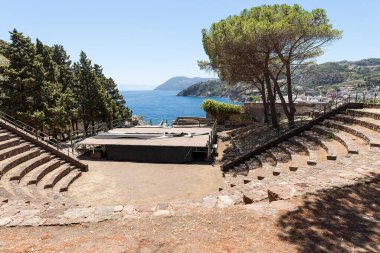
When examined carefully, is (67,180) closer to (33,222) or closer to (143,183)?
(143,183)

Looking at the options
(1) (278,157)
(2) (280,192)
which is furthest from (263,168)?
(2) (280,192)

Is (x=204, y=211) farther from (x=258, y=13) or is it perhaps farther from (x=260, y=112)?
(x=260, y=112)

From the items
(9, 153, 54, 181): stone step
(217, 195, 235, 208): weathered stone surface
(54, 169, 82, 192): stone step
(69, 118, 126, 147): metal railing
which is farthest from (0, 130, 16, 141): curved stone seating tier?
(217, 195, 235, 208): weathered stone surface

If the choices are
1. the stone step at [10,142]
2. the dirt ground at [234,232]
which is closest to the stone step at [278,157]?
the dirt ground at [234,232]

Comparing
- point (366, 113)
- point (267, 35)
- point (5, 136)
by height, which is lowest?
point (5, 136)

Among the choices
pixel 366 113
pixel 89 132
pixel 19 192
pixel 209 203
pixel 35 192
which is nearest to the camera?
pixel 209 203

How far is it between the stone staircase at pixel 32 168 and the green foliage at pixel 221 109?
2096 cm

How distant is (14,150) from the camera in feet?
53.2

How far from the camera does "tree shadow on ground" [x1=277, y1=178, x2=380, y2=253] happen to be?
5.21 meters

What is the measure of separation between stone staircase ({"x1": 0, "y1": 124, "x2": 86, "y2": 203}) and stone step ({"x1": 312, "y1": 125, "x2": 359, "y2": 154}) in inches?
538

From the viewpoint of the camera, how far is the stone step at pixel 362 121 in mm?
15117

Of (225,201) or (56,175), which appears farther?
(56,175)

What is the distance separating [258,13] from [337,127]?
11288 mm

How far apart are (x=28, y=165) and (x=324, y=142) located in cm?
1702
